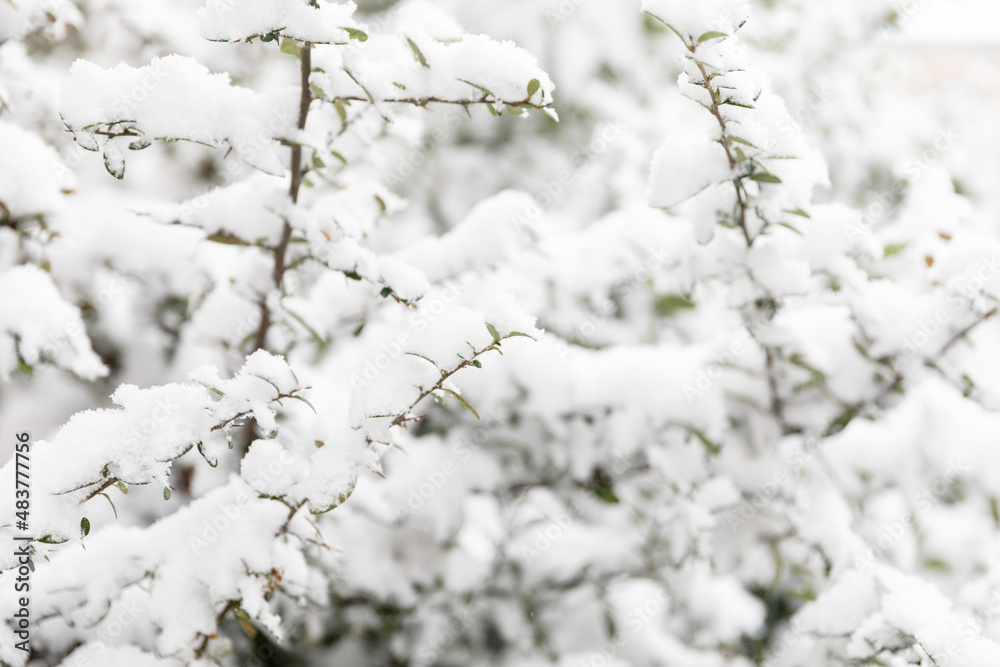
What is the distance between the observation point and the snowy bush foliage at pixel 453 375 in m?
0.72

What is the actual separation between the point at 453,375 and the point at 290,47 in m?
0.52

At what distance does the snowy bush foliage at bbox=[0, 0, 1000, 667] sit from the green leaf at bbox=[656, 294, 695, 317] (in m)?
0.02

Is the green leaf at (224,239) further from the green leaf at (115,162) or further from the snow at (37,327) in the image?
the snow at (37,327)

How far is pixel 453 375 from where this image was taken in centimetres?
105

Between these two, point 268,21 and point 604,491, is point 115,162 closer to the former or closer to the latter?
point 268,21

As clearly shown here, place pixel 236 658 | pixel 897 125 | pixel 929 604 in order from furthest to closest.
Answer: pixel 897 125
pixel 236 658
pixel 929 604

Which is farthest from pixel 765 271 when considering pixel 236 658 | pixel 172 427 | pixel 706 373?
pixel 236 658

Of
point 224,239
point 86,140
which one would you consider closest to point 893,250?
point 224,239

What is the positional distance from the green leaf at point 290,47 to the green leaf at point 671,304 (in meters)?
0.85

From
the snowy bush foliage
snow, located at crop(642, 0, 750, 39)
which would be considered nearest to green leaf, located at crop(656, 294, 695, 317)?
the snowy bush foliage

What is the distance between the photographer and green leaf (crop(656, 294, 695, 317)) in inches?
53.7

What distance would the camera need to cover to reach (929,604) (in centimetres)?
83

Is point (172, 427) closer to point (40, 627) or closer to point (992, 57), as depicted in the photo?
point (40, 627)

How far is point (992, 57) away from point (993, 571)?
3.43m
